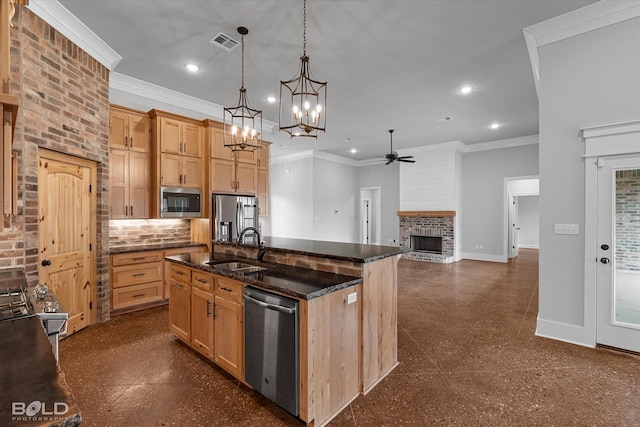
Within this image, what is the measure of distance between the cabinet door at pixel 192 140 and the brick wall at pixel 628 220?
539 cm

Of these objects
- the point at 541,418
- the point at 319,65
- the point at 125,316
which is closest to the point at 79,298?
the point at 125,316

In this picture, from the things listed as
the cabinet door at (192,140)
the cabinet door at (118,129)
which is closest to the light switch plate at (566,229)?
the cabinet door at (192,140)

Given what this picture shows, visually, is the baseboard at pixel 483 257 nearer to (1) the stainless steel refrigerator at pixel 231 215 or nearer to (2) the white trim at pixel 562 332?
(2) the white trim at pixel 562 332

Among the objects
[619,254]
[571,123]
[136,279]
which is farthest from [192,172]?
[619,254]

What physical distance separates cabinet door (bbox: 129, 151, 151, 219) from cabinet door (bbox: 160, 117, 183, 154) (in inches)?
11.7

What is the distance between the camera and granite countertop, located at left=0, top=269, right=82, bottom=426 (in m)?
0.73

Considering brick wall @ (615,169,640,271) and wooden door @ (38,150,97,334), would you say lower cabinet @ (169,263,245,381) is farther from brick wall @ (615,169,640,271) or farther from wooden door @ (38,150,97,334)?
brick wall @ (615,169,640,271)

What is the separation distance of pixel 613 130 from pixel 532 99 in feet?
8.15

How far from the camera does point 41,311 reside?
156cm

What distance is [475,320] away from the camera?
152 inches

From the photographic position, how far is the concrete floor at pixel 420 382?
207 cm

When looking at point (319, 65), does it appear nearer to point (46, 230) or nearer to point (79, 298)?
point (46, 230)

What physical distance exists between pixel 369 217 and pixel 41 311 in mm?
10401

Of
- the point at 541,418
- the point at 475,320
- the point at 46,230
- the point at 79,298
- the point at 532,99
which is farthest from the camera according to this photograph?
the point at 532,99
